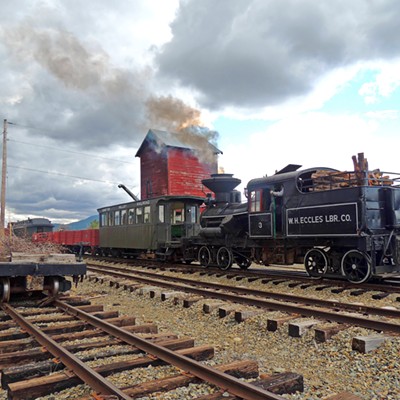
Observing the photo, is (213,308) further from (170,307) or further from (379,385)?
(379,385)

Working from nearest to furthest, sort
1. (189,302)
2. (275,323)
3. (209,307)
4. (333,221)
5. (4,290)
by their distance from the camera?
(275,323), (4,290), (209,307), (189,302), (333,221)

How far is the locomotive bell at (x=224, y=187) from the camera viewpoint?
49.5ft

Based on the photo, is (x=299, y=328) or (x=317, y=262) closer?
(x=299, y=328)

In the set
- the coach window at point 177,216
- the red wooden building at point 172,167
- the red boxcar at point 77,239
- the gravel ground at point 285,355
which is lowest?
the gravel ground at point 285,355

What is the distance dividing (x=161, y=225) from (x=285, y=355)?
473 inches

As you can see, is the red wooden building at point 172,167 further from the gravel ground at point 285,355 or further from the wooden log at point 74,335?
the wooden log at point 74,335

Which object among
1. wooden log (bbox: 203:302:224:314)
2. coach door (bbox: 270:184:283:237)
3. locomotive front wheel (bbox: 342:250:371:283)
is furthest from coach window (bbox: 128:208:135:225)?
wooden log (bbox: 203:302:224:314)

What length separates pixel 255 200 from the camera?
12.3 meters

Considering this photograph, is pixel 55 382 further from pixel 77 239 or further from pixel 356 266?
pixel 77 239

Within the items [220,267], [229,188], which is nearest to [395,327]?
[220,267]

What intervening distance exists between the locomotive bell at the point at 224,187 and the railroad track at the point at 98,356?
968 cm

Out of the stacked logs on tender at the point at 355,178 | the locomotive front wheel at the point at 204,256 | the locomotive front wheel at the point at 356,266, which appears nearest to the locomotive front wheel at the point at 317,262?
the locomotive front wheel at the point at 356,266

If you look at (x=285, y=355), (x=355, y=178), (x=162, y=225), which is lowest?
(x=285, y=355)

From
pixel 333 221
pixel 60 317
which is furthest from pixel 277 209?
pixel 60 317
